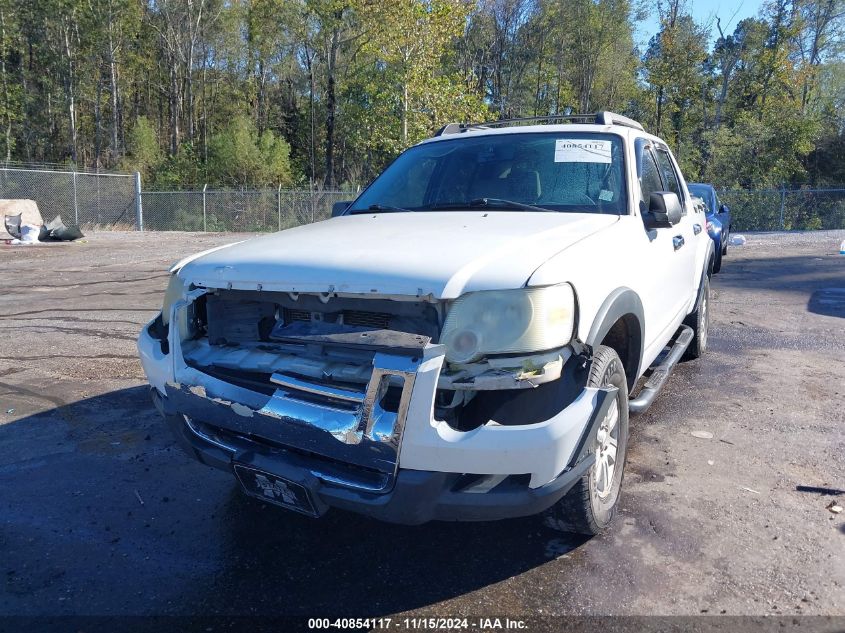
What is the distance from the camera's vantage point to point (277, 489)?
106 inches

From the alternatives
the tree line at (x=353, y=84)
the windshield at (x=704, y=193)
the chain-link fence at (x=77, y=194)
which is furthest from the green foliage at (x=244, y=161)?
the windshield at (x=704, y=193)

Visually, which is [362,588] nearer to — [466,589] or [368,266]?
[466,589]

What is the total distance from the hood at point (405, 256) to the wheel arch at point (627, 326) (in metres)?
0.33

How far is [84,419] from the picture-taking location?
4.72 meters

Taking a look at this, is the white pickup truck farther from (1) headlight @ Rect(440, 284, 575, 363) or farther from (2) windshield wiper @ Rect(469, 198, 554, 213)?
(2) windshield wiper @ Rect(469, 198, 554, 213)

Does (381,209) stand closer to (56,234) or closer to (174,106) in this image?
(56,234)

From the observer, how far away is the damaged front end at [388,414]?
236cm

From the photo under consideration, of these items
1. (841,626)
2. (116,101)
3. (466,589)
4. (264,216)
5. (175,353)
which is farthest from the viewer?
(116,101)

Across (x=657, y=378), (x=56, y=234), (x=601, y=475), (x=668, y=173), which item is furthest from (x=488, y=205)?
(x=56, y=234)

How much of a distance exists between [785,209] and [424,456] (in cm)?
2683

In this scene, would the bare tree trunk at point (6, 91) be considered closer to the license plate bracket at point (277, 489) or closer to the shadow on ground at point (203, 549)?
the shadow on ground at point (203, 549)

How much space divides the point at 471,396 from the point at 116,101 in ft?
147

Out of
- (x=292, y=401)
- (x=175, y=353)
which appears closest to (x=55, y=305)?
(x=175, y=353)

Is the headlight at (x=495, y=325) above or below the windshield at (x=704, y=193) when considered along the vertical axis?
below
